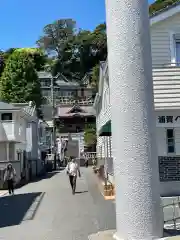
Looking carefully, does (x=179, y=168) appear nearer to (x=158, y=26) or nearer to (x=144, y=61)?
(x=158, y=26)

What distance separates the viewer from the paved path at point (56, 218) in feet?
30.3

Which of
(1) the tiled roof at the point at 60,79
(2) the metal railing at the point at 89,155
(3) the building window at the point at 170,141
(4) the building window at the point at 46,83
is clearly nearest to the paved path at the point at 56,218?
(3) the building window at the point at 170,141

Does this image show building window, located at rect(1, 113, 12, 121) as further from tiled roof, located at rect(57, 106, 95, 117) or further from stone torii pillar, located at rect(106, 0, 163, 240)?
tiled roof, located at rect(57, 106, 95, 117)

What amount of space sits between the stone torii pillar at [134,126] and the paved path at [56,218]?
3773mm

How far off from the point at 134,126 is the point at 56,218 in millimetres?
7346

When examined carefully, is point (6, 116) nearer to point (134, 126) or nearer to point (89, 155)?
A: point (89, 155)

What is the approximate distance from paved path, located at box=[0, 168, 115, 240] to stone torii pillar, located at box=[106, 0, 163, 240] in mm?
3773

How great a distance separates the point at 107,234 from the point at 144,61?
242 cm

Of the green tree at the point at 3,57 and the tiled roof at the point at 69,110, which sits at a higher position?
the green tree at the point at 3,57

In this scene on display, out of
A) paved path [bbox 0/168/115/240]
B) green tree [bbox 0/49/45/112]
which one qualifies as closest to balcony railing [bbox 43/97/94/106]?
green tree [bbox 0/49/45/112]

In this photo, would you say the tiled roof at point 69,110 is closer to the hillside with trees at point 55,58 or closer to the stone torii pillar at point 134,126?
the hillside with trees at point 55,58

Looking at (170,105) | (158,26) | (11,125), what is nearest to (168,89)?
(170,105)

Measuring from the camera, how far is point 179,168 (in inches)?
609

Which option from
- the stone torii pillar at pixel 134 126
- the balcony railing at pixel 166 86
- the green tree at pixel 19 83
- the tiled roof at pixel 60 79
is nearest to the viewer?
the stone torii pillar at pixel 134 126
